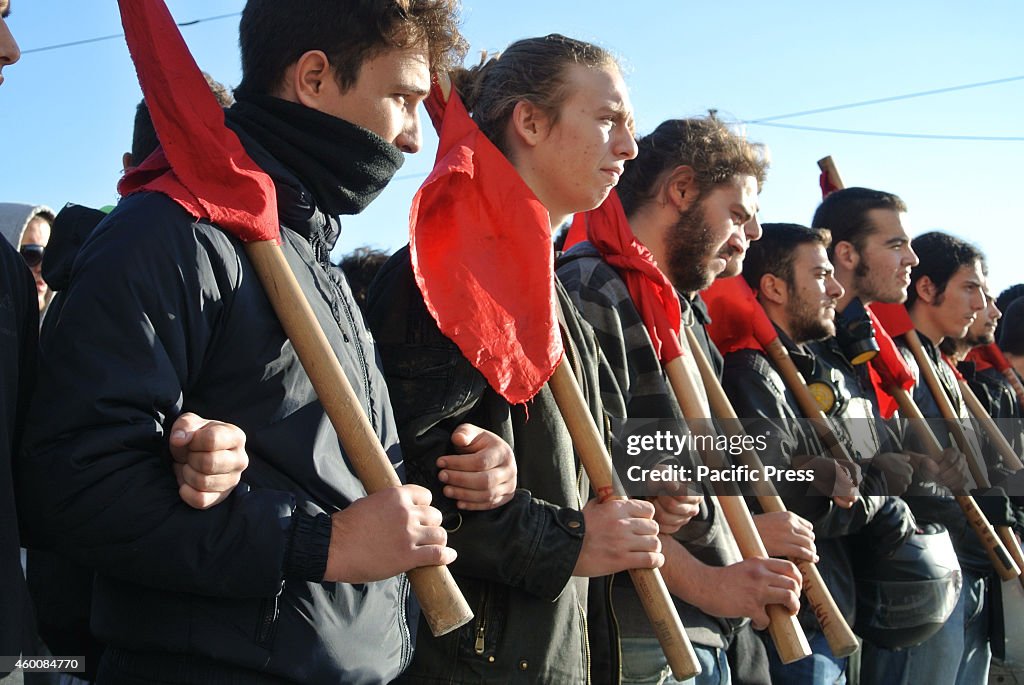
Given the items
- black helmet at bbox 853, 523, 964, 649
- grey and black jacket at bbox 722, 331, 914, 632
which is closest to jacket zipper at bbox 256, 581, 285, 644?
grey and black jacket at bbox 722, 331, 914, 632

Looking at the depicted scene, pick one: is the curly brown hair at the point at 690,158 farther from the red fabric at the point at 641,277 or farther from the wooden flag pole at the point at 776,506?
the wooden flag pole at the point at 776,506

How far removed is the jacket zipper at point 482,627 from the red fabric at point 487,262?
0.44m

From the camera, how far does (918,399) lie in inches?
233

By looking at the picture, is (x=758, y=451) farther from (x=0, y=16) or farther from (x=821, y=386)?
(x=0, y=16)

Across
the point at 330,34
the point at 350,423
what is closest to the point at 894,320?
the point at 330,34

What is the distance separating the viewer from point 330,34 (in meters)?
2.26

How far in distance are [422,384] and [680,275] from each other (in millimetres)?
1634

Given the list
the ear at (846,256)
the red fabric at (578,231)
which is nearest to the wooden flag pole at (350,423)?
the red fabric at (578,231)

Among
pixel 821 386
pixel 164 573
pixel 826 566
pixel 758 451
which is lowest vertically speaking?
pixel 164 573

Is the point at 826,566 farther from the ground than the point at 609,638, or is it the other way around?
the point at 826,566

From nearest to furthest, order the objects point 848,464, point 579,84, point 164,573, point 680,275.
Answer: point 164,573 → point 579,84 → point 680,275 → point 848,464

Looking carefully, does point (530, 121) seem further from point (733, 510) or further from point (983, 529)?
point (983, 529)

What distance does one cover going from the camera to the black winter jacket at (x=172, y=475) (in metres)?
1.68

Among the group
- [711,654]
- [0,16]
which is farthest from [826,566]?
[0,16]
